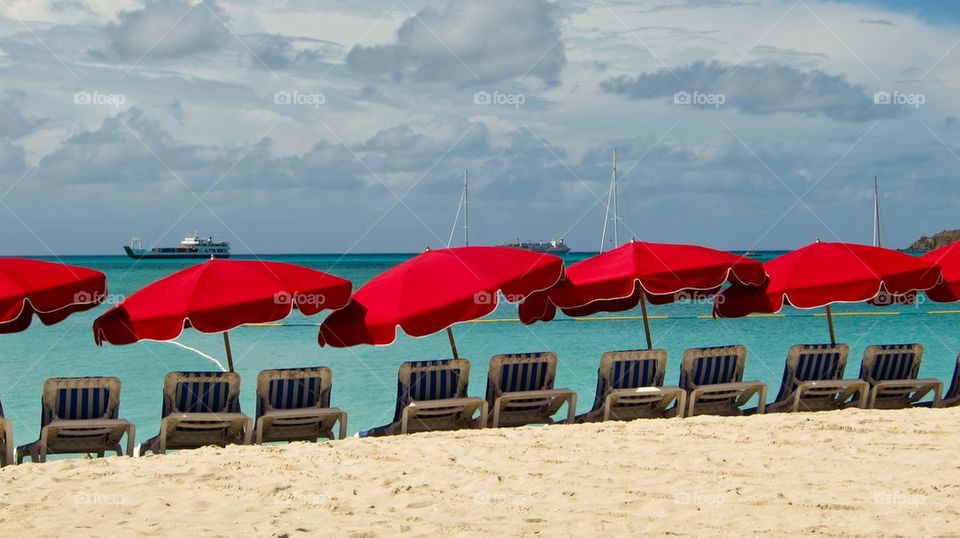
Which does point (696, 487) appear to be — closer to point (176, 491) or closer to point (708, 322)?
point (176, 491)

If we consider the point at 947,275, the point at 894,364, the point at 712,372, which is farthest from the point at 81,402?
the point at 947,275

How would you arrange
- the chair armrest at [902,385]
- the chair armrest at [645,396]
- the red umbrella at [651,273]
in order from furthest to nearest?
the chair armrest at [902,385] < the chair armrest at [645,396] < the red umbrella at [651,273]

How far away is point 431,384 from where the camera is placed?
8008mm

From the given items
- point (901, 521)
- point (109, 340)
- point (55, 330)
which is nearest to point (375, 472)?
point (109, 340)

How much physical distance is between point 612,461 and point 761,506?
140 centimetres

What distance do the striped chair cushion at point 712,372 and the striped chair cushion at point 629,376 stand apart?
301 millimetres

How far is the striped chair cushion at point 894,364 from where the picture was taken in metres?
9.02

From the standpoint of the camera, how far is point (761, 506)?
17.9 feet

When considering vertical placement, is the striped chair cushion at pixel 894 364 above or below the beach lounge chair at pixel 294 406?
above

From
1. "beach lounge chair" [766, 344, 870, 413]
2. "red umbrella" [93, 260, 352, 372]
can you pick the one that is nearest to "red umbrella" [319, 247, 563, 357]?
"red umbrella" [93, 260, 352, 372]

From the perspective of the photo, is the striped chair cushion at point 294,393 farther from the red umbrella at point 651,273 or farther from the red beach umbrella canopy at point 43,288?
the red umbrella at point 651,273

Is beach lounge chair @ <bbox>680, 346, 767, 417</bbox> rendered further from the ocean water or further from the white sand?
the ocean water

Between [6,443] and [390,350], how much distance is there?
44.1 feet

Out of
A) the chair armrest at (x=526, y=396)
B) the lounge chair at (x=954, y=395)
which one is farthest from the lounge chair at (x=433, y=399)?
the lounge chair at (x=954, y=395)
